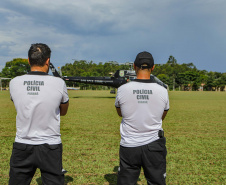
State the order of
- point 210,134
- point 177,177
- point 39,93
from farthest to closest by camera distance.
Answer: point 210,134 → point 177,177 → point 39,93

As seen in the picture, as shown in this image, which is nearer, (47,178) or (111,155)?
(47,178)

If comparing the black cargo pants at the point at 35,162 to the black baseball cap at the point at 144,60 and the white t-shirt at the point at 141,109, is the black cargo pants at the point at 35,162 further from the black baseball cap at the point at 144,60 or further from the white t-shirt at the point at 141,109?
the black baseball cap at the point at 144,60

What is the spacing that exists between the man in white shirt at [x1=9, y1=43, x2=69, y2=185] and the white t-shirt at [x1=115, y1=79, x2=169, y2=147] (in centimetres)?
81

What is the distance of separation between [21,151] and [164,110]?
1.86m

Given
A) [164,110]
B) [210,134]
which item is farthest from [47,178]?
[210,134]

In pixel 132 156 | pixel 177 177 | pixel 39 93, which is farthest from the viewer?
pixel 177 177

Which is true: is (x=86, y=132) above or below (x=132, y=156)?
below

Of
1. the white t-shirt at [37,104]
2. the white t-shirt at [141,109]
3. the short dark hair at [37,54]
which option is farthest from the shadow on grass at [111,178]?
the short dark hair at [37,54]

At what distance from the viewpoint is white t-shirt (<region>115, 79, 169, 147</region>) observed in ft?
8.36

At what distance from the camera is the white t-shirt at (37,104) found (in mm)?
2350

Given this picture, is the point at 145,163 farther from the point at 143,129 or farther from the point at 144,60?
the point at 144,60

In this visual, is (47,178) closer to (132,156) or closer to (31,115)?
(31,115)

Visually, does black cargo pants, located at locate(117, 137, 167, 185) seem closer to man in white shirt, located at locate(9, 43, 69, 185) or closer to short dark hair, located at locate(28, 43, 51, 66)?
man in white shirt, located at locate(9, 43, 69, 185)

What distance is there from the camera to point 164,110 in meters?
2.86
